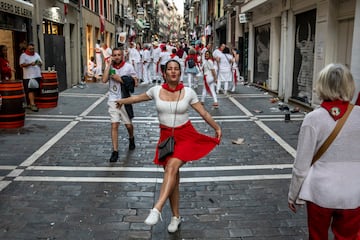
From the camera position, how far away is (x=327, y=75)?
2.60m

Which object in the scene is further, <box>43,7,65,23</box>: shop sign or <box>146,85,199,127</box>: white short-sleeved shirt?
<box>43,7,65,23</box>: shop sign

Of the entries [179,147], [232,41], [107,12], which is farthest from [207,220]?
[107,12]

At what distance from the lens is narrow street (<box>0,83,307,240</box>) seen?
4156mm

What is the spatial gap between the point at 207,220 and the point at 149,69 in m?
16.1

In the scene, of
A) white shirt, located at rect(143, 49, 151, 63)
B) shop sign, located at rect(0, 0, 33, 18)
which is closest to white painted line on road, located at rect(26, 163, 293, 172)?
shop sign, located at rect(0, 0, 33, 18)

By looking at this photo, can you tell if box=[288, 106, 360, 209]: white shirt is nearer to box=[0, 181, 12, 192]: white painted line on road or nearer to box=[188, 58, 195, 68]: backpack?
box=[0, 181, 12, 192]: white painted line on road

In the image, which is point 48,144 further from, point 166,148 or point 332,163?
point 332,163

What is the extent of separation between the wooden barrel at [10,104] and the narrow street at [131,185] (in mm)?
206

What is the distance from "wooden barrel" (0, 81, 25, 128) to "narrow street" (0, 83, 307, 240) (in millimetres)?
206

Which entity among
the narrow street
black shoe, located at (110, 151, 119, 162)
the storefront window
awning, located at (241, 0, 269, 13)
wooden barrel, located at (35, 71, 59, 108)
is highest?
awning, located at (241, 0, 269, 13)

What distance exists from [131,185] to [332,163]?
10.9ft

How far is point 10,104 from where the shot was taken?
8906 millimetres

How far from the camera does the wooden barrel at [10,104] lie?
8859 mm

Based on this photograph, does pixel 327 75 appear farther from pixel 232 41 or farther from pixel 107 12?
pixel 107 12
